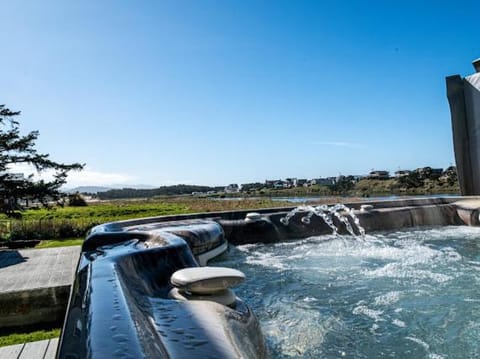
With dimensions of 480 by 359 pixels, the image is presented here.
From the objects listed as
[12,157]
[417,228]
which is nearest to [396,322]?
[417,228]

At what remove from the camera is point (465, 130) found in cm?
895

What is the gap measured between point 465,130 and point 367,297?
314 inches

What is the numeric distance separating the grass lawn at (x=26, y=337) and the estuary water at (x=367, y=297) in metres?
1.56

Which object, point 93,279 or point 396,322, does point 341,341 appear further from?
point 93,279

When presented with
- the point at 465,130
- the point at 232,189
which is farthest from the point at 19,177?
the point at 232,189

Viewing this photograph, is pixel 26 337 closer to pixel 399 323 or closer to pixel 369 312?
pixel 369 312

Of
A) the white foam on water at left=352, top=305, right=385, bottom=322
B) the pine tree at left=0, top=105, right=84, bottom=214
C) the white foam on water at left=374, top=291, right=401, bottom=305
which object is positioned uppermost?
the pine tree at left=0, top=105, right=84, bottom=214

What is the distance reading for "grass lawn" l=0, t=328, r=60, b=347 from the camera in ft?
8.12

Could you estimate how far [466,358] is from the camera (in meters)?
1.91

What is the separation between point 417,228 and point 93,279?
7.11m

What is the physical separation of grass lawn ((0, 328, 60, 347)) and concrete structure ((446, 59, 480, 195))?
9.77 metres

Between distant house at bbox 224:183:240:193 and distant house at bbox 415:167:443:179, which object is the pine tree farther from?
distant house at bbox 224:183:240:193

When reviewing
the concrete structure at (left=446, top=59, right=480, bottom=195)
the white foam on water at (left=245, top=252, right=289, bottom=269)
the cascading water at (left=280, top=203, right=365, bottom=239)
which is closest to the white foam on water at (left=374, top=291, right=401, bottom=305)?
the white foam on water at (left=245, top=252, right=289, bottom=269)

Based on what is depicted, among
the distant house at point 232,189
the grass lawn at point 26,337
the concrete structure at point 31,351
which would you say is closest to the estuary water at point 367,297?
the concrete structure at point 31,351
